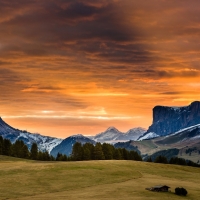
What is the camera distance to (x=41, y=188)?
88.7 metres

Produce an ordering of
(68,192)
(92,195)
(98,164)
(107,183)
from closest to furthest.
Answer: (92,195), (68,192), (107,183), (98,164)

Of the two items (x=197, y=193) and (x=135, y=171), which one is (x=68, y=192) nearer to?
(x=197, y=193)

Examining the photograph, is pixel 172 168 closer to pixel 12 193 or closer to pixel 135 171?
pixel 135 171

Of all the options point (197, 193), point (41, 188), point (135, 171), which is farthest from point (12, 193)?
point (135, 171)

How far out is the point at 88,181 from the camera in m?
99.0

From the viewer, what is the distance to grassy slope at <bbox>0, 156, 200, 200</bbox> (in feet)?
260

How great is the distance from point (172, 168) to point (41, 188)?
67500 mm

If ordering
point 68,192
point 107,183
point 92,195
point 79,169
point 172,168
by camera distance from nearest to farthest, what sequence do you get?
point 92,195, point 68,192, point 107,183, point 79,169, point 172,168

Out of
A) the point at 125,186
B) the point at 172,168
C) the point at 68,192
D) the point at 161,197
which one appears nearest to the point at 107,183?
the point at 125,186

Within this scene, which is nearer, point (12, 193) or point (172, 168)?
point (12, 193)

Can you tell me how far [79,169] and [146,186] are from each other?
32.5m

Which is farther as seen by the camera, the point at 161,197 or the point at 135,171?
the point at 135,171

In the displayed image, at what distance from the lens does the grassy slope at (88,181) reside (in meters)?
79.4

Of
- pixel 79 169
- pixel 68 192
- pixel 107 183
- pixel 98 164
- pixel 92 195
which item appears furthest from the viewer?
pixel 98 164
